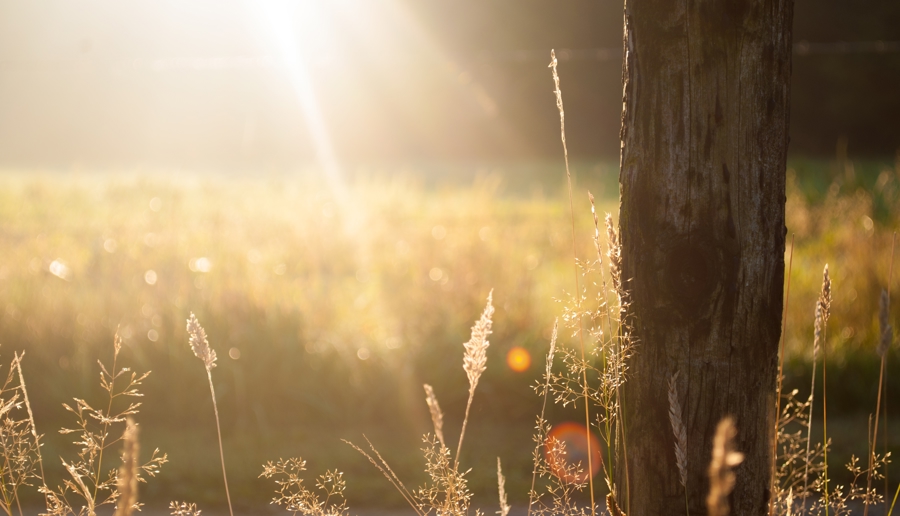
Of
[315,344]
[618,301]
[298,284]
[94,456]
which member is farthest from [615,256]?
[298,284]

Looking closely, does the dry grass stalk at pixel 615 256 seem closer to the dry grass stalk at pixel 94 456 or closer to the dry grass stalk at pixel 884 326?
the dry grass stalk at pixel 884 326

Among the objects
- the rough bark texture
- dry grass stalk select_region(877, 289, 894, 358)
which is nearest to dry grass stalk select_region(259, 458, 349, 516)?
the rough bark texture

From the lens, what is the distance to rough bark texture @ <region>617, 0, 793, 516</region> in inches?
61.0

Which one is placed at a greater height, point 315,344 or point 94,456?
point 94,456

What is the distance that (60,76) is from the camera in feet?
57.8

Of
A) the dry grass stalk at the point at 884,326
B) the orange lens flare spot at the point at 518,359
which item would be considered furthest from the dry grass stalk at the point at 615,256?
the orange lens flare spot at the point at 518,359

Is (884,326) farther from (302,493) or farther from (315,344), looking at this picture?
(315,344)

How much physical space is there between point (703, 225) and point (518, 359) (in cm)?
294

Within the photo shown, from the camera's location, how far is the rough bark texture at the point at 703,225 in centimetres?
155

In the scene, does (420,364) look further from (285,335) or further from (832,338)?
(832,338)

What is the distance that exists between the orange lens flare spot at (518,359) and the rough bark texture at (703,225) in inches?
106

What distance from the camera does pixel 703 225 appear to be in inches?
62.0

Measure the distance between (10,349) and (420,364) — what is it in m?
2.63

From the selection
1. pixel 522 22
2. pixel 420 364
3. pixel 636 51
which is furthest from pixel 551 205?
pixel 522 22
